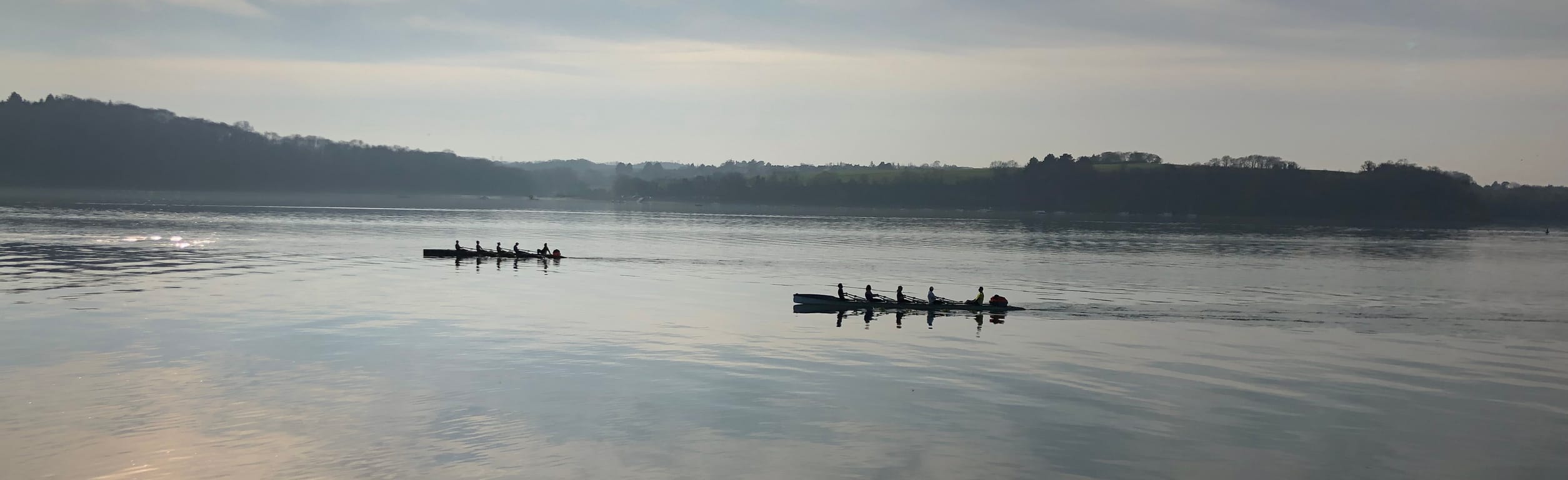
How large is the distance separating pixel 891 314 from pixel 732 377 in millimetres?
21391

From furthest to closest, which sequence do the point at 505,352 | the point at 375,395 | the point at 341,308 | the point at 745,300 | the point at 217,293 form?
the point at 745,300 → the point at 217,293 → the point at 341,308 → the point at 505,352 → the point at 375,395

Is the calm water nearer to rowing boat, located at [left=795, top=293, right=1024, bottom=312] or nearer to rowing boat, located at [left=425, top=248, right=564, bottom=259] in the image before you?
rowing boat, located at [left=795, top=293, right=1024, bottom=312]

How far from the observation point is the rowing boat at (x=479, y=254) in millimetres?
85938

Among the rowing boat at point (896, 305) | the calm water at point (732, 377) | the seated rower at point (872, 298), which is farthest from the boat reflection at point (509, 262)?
the seated rower at point (872, 298)

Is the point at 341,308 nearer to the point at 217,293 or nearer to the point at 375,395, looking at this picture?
the point at 217,293

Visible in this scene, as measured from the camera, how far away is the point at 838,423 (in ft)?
94.6

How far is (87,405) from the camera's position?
92.3 feet

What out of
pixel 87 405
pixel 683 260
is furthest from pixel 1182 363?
pixel 683 260

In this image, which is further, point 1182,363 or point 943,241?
point 943,241

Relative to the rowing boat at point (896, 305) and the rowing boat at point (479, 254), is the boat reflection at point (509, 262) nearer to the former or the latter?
the rowing boat at point (479, 254)

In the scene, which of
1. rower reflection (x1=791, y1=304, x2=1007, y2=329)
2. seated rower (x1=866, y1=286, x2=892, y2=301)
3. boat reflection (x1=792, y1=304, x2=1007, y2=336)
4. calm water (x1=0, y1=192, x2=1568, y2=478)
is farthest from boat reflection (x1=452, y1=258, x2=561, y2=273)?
seated rower (x1=866, y1=286, x2=892, y2=301)

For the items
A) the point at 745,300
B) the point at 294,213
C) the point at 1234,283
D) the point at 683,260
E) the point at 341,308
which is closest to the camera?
the point at 341,308

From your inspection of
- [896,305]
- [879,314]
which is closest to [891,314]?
[879,314]

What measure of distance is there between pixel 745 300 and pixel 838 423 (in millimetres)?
30743
